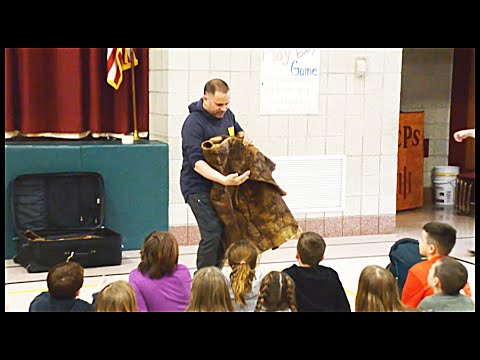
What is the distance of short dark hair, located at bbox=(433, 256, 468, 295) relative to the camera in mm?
3178

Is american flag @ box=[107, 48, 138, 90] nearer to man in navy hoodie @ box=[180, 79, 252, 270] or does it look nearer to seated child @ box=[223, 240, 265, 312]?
man in navy hoodie @ box=[180, 79, 252, 270]

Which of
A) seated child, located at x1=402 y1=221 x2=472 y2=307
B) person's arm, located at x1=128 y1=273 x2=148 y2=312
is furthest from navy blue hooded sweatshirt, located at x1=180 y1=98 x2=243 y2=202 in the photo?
seated child, located at x1=402 y1=221 x2=472 y2=307

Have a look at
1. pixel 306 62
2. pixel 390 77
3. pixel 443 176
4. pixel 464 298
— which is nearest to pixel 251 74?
pixel 306 62

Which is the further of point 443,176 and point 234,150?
point 443,176

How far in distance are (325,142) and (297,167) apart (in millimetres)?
296

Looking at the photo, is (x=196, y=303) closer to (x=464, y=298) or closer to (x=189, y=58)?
(x=464, y=298)

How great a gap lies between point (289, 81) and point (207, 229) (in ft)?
6.99

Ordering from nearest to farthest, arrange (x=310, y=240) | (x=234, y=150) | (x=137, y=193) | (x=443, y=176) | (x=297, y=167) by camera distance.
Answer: (x=310, y=240), (x=234, y=150), (x=137, y=193), (x=297, y=167), (x=443, y=176)

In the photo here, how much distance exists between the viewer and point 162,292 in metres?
3.42

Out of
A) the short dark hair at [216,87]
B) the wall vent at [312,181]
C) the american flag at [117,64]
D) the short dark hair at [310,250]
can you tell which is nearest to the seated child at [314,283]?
the short dark hair at [310,250]

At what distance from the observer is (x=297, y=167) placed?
6.36 meters

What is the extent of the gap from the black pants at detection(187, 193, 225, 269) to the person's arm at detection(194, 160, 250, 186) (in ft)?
0.52

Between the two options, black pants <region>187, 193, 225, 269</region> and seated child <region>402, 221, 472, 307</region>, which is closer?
seated child <region>402, 221, 472, 307</region>

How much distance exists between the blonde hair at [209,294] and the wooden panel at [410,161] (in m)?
4.85
